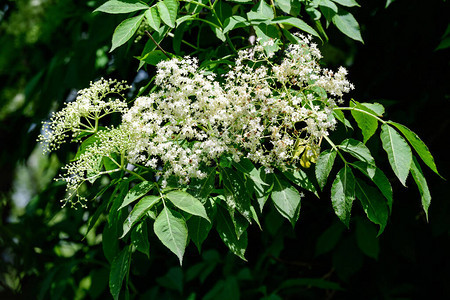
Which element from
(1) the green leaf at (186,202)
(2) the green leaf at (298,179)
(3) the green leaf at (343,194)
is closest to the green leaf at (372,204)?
(3) the green leaf at (343,194)

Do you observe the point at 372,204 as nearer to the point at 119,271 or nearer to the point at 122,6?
the point at 119,271

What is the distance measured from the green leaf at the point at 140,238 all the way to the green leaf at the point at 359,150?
2.06 ft

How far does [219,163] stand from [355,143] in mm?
420

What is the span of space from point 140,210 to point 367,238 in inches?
64.9

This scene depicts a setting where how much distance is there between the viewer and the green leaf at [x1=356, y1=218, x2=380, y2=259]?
2568 mm

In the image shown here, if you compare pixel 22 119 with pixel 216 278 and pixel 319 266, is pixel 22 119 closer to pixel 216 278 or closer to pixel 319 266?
pixel 216 278

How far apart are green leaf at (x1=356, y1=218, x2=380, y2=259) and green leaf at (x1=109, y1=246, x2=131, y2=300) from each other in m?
1.52

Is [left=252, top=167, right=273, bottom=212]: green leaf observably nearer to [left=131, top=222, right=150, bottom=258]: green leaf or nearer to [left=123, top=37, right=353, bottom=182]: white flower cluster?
[left=123, top=37, right=353, bottom=182]: white flower cluster

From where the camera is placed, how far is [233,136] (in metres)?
1.36

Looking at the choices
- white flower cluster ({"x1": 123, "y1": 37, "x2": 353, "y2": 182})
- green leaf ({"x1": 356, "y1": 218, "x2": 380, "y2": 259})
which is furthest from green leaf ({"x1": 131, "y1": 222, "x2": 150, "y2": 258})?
green leaf ({"x1": 356, "y1": 218, "x2": 380, "y2": 259})

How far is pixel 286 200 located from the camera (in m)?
1.42

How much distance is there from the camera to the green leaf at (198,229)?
1371 millimetres

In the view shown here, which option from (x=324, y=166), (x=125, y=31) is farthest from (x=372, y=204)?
(x=125, y=31)

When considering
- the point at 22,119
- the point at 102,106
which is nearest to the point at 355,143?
the point at 102,106
